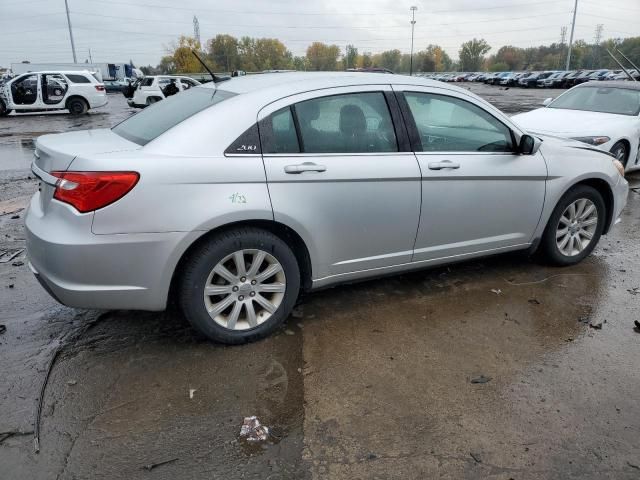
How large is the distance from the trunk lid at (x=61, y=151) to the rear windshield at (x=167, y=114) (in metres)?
0.11

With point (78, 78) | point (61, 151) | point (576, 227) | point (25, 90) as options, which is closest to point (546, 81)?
point (78, 78)

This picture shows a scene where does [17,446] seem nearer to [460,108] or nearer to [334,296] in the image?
[334,296]

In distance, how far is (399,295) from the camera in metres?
4.10

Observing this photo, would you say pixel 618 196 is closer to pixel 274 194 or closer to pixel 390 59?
pixel 274 194

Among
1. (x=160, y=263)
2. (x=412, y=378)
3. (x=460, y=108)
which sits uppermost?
(x=460, y=108)

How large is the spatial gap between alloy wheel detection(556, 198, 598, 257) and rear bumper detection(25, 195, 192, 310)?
10.9 ft

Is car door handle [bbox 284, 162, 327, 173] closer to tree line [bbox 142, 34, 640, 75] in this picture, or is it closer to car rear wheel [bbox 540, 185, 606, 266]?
car rear wheel [bbox 540, 185, 606, 266]

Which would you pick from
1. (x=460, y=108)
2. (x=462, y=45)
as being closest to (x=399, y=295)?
(x=460, y=108)

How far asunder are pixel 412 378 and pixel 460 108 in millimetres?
2105

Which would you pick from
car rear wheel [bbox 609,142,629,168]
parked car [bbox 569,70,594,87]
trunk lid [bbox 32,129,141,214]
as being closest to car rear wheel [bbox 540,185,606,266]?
trunk lid [bbox 32,129,141,214]

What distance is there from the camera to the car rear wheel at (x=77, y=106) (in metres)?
20.2

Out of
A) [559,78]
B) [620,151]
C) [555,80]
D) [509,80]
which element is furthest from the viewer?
A: [509,80]

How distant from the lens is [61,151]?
3059mm

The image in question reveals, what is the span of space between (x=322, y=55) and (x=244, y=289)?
104 metres
